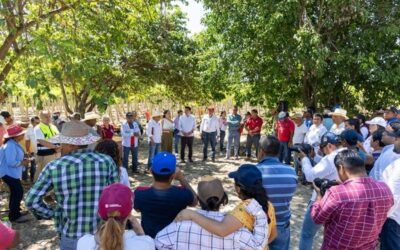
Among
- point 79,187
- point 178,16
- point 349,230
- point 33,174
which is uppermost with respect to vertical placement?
point 178,16

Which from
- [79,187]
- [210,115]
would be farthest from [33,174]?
[79,187]

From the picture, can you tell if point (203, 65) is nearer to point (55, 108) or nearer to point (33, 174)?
point (33, 174)

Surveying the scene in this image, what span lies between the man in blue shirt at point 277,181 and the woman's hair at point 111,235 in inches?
62.4

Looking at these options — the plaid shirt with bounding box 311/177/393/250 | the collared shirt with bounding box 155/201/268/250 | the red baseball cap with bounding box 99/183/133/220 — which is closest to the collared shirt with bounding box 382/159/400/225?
the plaid shirt with bounding box 311/177/393/250

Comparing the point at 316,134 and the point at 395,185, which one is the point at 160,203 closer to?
the point at 395,185

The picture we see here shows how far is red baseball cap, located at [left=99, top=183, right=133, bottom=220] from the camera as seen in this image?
204 centimetres

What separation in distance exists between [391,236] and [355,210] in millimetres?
1069

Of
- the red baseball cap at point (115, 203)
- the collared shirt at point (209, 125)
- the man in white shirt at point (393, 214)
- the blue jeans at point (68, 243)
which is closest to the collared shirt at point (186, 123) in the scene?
the collared shirt at point (209, 125)

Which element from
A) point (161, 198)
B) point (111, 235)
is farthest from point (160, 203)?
point (111, 235)

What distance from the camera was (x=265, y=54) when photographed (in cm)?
1073

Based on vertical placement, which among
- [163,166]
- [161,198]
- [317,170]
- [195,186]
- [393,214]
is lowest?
[195,186]

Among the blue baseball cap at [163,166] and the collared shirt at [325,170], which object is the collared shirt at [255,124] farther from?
the blue baseball cap at [163,166]

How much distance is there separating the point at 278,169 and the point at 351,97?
383 inches

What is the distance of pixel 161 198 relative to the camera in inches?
104
